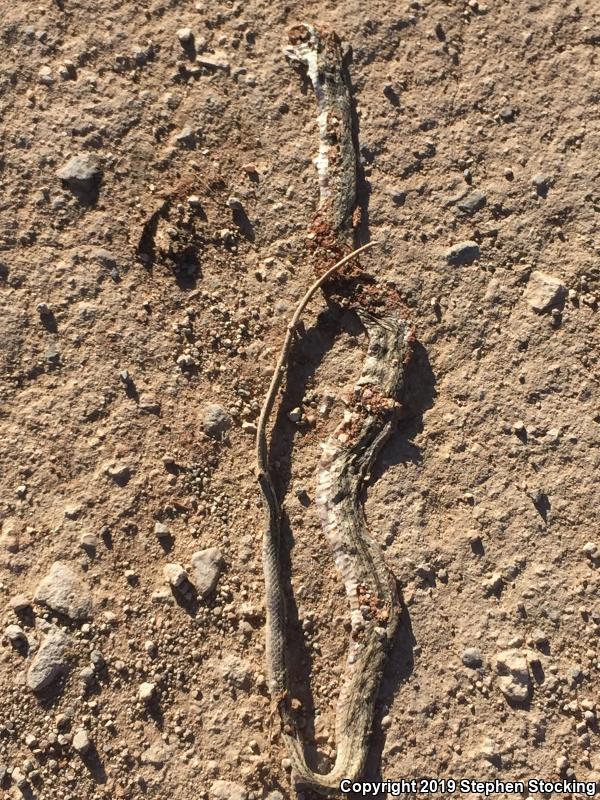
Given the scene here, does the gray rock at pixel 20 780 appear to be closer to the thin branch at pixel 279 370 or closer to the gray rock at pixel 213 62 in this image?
the thin branch at pixel 279 370

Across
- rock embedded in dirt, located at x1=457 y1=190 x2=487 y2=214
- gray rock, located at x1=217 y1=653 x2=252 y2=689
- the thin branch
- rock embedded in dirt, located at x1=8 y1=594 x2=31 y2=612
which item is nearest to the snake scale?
the thin branch

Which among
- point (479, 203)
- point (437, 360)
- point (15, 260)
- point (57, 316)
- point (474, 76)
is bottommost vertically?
point (437, 360)

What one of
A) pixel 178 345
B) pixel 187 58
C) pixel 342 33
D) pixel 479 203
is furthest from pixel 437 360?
pixel 187 58

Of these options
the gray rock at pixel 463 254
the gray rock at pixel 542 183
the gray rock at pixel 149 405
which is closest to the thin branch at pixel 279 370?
the gray rock at pixel 463 254

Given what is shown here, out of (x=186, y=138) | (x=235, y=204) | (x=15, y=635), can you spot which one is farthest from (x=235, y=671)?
(x=186, y=138)

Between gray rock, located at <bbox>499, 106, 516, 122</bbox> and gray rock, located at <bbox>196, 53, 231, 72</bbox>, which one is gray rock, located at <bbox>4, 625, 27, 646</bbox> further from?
gray rock, located at <bbox>499, 106, 516, 122</bbox>

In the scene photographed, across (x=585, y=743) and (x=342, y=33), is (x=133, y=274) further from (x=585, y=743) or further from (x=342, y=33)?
(x=585, y=743)

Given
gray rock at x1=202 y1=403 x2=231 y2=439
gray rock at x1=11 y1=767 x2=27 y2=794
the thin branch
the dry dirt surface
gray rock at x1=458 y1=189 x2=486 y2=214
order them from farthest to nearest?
1. gray rock at x1=458 y1=189 x2=486 y2=214
2. gray rock at x1=202 y1=403 x2=231 y2=439
3. the thin branch
4. the dry dirt surface
5. gray rock at x1=11 y1=767 x2=27 y2=794
